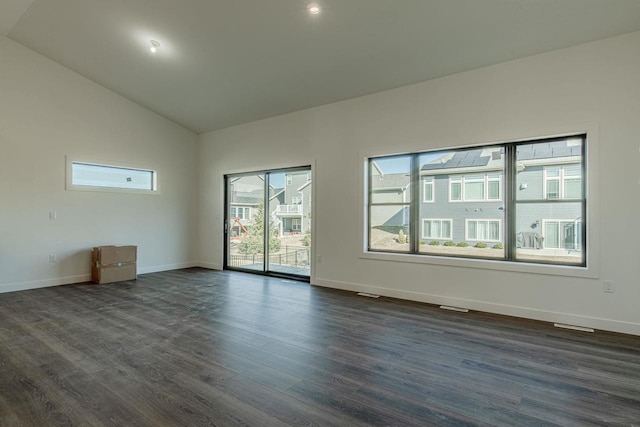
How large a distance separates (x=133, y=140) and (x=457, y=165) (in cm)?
593

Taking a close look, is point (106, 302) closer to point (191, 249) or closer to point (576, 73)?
point (191, 249)

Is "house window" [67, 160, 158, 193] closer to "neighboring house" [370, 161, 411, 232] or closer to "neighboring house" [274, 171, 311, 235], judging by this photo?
"neighboring house" [274, 171, 311, 235]

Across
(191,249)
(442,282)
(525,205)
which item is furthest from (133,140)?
(525,205)

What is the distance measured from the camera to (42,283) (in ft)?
17.4

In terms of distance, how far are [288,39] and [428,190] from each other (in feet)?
8.97

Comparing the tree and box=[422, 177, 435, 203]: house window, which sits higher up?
box=[422, 177, 435, 203]: house window

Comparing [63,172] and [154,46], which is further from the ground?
[154,46]

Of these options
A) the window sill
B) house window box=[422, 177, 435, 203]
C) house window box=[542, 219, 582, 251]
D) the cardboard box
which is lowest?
the cardboard box

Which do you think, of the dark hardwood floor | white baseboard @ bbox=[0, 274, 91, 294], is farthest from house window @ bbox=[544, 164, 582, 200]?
white baseboard @ bbox=[0, 274, 91, 294]

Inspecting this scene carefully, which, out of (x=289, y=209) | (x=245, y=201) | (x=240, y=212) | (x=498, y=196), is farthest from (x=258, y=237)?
(x=498, y=196)

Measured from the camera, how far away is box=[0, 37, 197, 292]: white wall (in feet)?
16.4

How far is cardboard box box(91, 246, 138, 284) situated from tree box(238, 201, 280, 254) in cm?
202

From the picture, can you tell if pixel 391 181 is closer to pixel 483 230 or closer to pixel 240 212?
pixel 483 230

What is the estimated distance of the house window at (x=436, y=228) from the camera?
4.50 m
